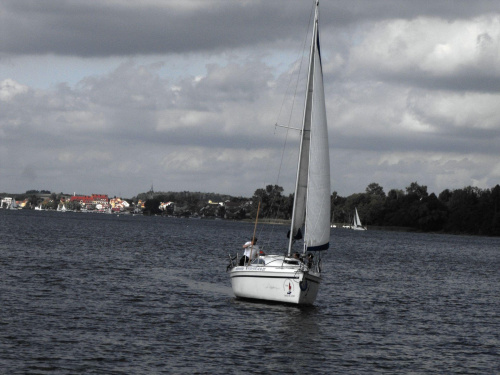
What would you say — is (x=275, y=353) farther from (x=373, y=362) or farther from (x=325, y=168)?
(x=325, y=168)

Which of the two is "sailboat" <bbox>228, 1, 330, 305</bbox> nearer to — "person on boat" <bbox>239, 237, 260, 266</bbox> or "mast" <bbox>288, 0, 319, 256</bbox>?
"mast" <bbox>288, 0, 319, 256</bbox>

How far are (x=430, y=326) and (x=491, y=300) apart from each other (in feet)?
51.9

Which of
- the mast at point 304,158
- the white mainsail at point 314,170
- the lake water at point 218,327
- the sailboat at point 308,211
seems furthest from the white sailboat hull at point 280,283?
the mast at point 304,158

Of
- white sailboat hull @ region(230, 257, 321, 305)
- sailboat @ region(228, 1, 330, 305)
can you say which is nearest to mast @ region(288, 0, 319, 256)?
sailboat @ region(228, 1, 330, 305)

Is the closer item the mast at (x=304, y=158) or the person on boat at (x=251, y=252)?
the mast at (x=304, y=158)

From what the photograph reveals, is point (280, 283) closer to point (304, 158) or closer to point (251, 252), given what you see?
point (251, 252)

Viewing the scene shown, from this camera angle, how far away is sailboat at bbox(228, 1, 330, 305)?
3516 centimetres

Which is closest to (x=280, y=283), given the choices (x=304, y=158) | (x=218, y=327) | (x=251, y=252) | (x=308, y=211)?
(x=251, y=252)

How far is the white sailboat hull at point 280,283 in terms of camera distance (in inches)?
1357

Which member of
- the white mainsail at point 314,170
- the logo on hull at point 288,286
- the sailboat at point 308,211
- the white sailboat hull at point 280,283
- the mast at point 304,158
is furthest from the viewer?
the mast at point 304,158

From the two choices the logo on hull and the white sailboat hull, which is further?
the logo on hull

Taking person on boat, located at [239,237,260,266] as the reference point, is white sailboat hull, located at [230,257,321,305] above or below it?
below

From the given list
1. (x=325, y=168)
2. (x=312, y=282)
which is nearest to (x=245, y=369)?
(x=312, y=282)

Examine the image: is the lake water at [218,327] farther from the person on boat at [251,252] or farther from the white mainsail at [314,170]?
the white mainsail at [314,170]
